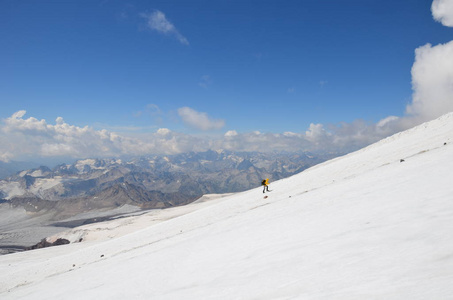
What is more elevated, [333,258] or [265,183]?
[265,183]

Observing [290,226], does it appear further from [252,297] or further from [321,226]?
[252,297]

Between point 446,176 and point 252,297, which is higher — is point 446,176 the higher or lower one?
the higher one

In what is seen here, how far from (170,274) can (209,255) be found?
64.0 inches

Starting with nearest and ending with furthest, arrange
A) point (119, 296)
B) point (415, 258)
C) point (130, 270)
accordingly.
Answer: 1. point (415, 258)
2. point (119, 296)
3. point (130, 270)

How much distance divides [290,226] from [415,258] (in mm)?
5785

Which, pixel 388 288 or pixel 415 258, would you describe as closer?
pixel 388 288

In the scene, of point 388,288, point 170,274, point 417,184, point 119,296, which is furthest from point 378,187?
point 119,296

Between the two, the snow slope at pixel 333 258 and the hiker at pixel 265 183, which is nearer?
the snow slope at pixel 333 258

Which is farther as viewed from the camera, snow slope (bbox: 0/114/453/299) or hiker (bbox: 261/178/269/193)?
hiker (bbox: 261/178/269/193)

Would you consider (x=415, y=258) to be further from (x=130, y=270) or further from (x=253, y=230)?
(x=130, y=270)

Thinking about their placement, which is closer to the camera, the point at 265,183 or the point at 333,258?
the point at 333,258

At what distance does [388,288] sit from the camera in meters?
3.93

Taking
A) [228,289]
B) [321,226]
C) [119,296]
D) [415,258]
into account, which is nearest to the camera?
[415,258]

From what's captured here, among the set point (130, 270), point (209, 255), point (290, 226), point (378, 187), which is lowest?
point (130, 270)
